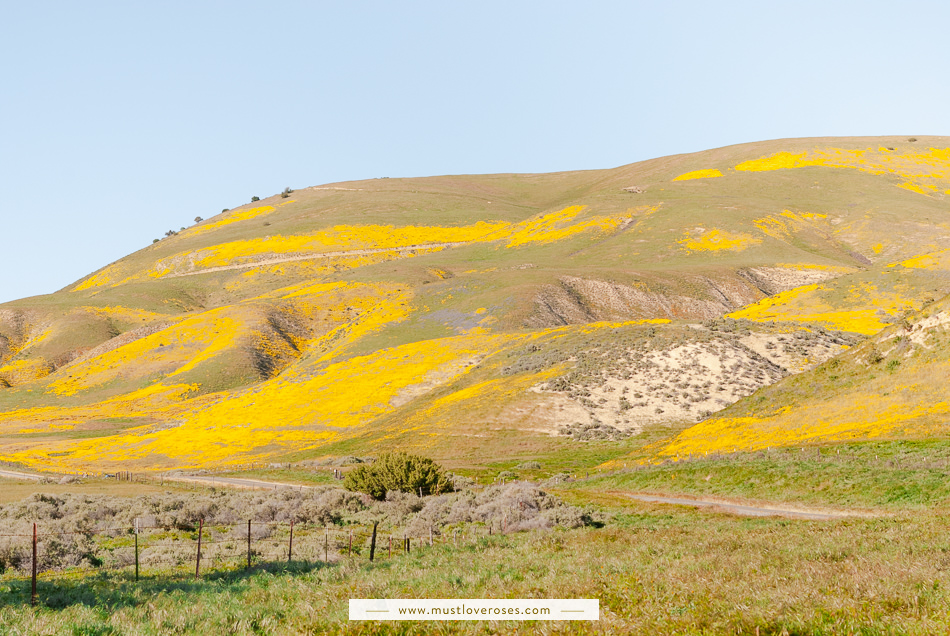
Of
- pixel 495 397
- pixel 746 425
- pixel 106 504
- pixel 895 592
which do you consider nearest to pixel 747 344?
pixel 495 397

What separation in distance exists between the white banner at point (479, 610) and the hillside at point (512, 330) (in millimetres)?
31631

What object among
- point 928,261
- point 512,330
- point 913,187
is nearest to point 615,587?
point 512,330

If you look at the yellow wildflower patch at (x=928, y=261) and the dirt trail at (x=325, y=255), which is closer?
the yellow wildflower patch at (x=928, y=261)

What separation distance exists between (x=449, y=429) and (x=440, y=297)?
58520 mm

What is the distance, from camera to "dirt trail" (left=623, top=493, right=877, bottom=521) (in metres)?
25.8

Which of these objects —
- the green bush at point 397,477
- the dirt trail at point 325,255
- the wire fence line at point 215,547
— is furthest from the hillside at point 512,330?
the wire fence line at point 215,547

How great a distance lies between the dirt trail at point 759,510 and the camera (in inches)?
1017

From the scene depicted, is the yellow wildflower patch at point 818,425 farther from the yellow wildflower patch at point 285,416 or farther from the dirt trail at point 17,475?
the dirt trail at point 17,475

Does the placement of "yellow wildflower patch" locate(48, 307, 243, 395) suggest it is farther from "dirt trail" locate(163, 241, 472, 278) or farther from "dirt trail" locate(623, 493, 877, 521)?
"dirt trail" locate(623, 493, 877, 521)

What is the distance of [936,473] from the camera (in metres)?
27.2

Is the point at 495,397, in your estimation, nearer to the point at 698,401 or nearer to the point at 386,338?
the point at 698,401

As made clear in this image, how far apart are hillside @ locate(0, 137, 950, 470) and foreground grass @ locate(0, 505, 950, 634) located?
77.7ft

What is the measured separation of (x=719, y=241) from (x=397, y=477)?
11896 centimetres

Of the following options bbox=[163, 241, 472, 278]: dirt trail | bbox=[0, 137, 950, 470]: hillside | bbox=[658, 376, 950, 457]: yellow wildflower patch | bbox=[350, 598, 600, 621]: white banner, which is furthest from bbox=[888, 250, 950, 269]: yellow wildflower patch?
bbox=[350, 598, 600, 621]: white banner
